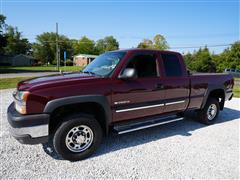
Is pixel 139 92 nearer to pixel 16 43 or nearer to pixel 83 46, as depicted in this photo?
pixel 16 43

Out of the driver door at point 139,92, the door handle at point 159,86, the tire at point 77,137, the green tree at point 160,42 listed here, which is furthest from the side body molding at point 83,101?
the green tree at point 160,42

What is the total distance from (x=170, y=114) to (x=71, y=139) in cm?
237

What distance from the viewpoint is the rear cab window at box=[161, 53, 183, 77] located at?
439cm

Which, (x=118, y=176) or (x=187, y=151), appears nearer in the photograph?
(x=118, y=176)

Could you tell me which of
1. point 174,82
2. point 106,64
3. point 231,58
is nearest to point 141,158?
point 174,82

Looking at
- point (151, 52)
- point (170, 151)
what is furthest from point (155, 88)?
point (170, 151)

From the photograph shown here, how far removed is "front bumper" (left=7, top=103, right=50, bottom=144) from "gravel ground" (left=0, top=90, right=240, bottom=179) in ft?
1.69

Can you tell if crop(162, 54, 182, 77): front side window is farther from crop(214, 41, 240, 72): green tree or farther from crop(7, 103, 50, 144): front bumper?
crop(214, 41, 240, 72): green tree

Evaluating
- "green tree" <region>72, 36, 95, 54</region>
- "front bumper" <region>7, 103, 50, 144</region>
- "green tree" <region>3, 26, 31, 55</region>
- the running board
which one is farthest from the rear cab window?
"green tree" <region>72, 36, 95, 54</region>

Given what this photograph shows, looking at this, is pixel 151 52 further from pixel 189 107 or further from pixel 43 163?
pixel 43 163

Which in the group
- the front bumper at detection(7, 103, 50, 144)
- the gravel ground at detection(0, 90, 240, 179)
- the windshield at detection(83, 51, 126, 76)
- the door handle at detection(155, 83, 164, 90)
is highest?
the windshield at detection(83, 51, 126, 76)

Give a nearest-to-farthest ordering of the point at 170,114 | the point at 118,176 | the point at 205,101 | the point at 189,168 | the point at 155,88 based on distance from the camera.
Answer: the point at 118,176
the point at 189,168
the point at 155,88
the point at 170,114
the point at 205,101

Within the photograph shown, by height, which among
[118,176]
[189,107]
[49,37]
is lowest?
[118,176]

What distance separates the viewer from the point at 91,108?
11.8ft
